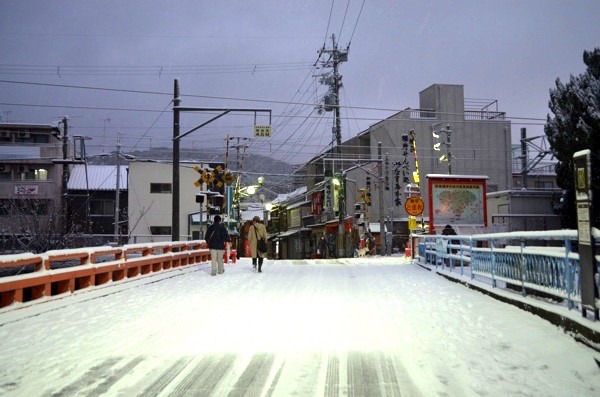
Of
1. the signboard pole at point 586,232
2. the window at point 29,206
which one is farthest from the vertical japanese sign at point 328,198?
the signboard pole at point 586,232

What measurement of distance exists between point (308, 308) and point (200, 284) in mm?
5346

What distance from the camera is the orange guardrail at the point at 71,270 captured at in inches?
377

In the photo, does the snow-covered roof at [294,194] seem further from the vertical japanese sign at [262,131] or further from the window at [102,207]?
the vertical japanese sign at [262,131]

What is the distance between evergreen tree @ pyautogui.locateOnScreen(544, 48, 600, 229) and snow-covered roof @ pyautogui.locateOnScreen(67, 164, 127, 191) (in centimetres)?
3833

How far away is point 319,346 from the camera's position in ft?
22.8

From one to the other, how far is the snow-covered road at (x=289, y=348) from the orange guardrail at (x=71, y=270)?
0.36 metres

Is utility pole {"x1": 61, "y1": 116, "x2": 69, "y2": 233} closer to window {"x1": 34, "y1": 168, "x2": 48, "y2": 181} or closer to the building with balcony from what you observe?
the building with balcony

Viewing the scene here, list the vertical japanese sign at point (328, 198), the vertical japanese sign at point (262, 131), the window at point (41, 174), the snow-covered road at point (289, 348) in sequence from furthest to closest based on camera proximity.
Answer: the vertical japanese sign at point (328, 198), the window at point (41, 174), the vertical japanese sign at point (262, 131), the snow-covered road at point (289, 348)

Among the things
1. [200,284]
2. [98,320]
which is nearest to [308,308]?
[98,320]

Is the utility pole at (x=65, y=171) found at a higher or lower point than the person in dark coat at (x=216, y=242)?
higher

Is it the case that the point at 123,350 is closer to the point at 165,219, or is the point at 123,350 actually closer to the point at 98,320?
the point at 98,320

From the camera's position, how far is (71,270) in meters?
11.7

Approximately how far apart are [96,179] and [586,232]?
52902 mm

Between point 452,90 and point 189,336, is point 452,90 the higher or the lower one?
Result: the higher one
